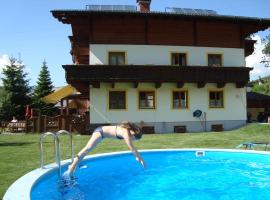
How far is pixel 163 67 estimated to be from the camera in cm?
2536

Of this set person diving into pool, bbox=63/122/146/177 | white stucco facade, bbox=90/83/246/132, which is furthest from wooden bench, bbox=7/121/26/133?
person diving into pool, bbox=63/122/146/177

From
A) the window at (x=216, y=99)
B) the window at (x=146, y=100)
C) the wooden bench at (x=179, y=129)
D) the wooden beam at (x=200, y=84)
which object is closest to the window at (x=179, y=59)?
the wooden beam at (x=200, y=84)

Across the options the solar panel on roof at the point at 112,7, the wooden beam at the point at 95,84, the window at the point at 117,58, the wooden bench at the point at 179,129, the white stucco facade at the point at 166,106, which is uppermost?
the solar panel on roof at the point at 112,7

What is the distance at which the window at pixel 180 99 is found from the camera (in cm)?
2714

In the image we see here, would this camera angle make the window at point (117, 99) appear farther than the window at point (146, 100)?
No

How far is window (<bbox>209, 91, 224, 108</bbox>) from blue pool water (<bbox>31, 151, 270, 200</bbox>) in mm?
14207

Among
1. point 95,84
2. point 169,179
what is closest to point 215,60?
point 95,84

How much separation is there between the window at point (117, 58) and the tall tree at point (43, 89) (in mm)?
21373

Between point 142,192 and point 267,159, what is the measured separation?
5.49 m

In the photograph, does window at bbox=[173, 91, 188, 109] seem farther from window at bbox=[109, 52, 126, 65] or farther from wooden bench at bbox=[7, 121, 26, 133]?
wooden bench at bbox=[7, 121, 26, 133]

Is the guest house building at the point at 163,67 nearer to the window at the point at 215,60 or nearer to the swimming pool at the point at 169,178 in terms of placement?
the window at the point at 215,60

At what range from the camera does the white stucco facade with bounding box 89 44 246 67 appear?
25453 millimetres

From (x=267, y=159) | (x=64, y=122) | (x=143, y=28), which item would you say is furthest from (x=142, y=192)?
(x=143, y=28)

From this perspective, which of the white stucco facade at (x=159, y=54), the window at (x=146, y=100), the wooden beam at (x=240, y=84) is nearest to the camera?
the white stucco facade at (x=159, y=54)
